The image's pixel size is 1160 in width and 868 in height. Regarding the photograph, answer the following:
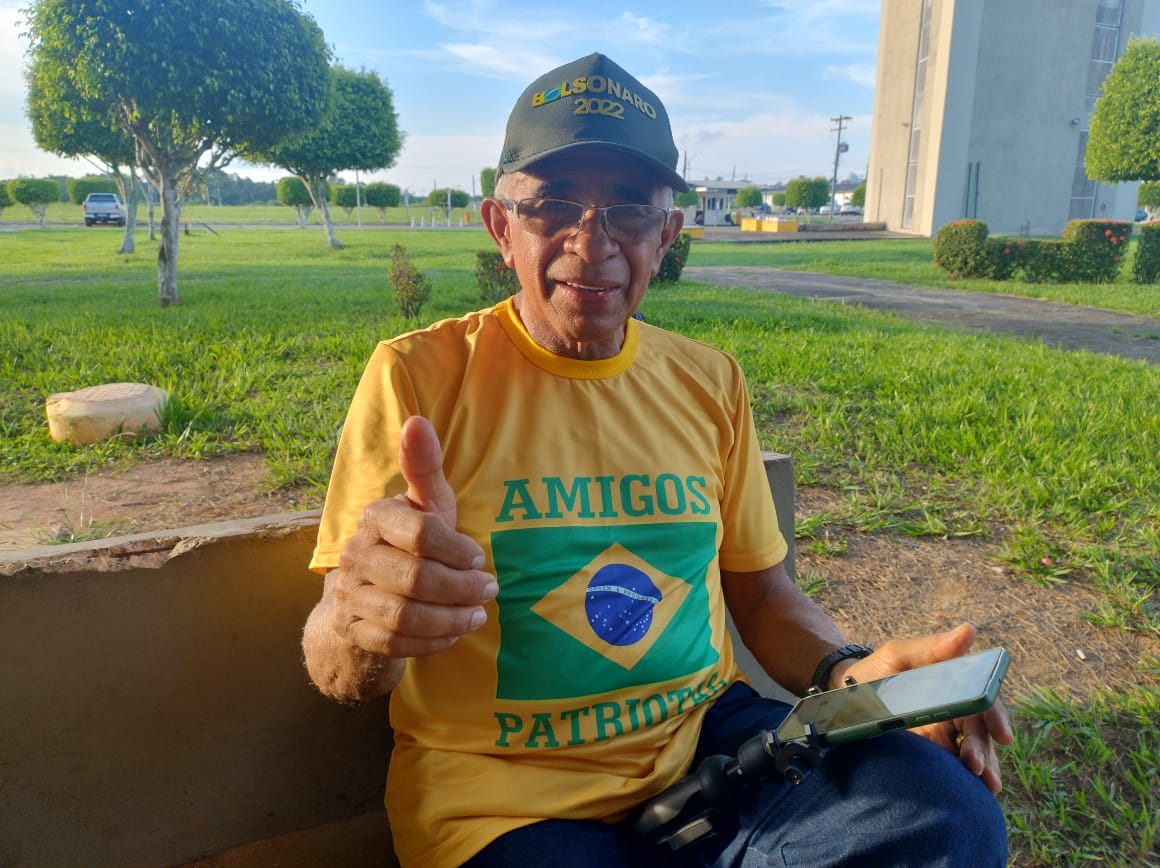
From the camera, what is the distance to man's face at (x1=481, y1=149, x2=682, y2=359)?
1.55 meters

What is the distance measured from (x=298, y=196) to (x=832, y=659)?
43018 mm

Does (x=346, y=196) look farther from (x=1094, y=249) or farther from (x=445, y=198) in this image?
(x=1094, y=249)

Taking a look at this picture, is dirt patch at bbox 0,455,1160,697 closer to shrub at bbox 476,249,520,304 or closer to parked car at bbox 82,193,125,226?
shrub at bbox 476,249,520,304

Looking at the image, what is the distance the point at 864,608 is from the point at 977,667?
160cm

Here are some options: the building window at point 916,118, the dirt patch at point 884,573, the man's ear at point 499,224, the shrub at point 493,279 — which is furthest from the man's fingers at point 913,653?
the building window at point 916,118

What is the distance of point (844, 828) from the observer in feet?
3.96

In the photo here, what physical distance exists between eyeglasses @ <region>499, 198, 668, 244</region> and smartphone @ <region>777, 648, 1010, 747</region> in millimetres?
882

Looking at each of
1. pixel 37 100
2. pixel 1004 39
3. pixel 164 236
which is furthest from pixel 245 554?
→ pixel 1004 39

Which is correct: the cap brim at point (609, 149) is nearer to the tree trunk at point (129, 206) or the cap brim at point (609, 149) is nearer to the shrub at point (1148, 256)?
the shrub at point (1148, 256)

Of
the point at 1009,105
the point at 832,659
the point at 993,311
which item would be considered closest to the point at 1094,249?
the point at 993,311

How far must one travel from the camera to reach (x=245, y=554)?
5.41 ft

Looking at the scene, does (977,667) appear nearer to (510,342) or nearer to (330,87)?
(510,342)

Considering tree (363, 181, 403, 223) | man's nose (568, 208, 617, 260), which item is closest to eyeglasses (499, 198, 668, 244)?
man's nose (568, 208, 617, 260)

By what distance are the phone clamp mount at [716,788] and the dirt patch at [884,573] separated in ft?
4.64
